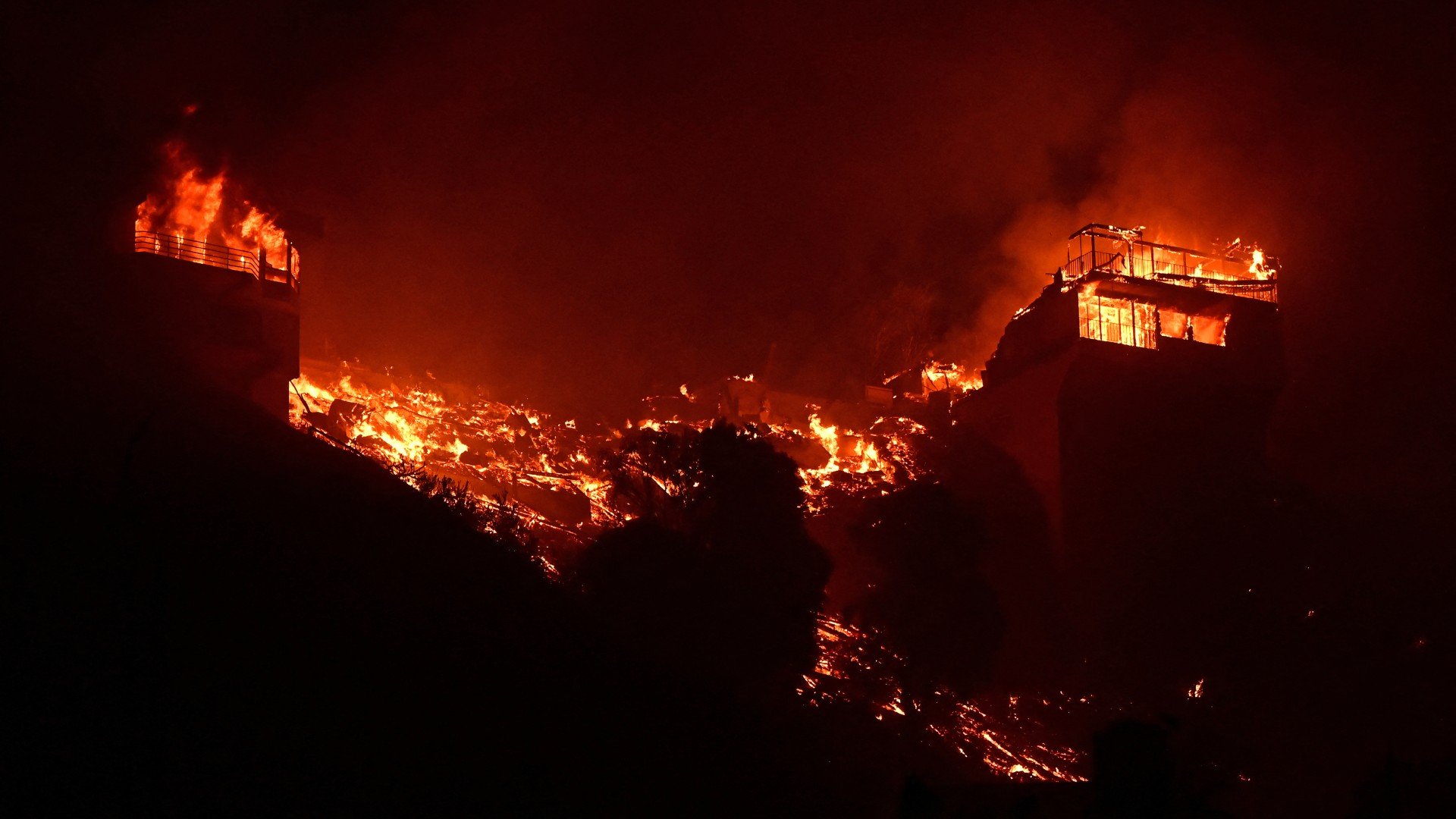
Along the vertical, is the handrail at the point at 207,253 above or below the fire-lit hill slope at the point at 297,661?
above

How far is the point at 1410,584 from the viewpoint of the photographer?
40.2 m

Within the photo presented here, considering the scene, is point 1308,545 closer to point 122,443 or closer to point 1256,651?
point 1256,651

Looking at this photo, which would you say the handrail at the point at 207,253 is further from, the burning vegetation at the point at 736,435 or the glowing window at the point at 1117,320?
the glowing window at the point at 1117,320

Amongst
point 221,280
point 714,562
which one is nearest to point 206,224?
point 221,280

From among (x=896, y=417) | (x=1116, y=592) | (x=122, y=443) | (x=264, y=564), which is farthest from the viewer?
(x=896, y=417)

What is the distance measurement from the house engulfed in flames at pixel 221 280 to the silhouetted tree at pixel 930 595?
1978cm

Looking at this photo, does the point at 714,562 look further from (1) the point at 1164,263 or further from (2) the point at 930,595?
(1) the point at 1164,263

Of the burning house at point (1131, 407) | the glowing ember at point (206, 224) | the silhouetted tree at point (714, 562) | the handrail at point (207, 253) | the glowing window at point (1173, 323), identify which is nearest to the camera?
the silhouetted tree at point (714, 562)

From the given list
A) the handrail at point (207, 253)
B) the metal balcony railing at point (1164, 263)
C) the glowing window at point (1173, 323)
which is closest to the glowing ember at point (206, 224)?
the handrail at point (207, 253)

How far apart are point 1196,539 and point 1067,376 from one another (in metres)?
7.70

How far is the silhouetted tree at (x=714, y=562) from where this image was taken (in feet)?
89.9

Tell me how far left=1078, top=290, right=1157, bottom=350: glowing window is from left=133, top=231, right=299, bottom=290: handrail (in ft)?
97.9

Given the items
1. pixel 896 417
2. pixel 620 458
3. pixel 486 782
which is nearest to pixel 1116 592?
pixel 896 417

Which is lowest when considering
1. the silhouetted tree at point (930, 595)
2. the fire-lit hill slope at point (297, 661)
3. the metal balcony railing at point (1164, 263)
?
the fire-lit hill slope at point (297, 661)
